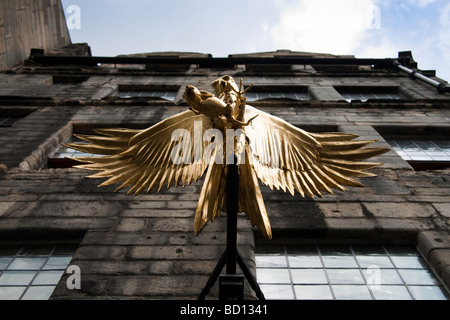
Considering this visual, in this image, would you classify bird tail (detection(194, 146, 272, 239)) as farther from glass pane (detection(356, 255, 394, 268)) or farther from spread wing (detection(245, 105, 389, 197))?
glass pane (detection(356, 255, 394, 268))

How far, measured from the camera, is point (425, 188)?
Result: 18.0ft

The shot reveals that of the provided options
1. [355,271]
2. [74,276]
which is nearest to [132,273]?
[74,276]

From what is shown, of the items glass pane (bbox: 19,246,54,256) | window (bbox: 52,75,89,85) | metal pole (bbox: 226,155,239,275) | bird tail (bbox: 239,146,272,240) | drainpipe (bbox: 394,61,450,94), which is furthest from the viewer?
window (bbox: 52,75,89,85)

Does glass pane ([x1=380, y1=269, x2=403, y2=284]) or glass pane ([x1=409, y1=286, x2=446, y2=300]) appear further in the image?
glass pane ([x1=380, y1=269, x2=403, y2=284])

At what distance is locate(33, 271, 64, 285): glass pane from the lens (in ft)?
13.3

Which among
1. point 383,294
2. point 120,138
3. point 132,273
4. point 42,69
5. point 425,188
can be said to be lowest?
point 383,294

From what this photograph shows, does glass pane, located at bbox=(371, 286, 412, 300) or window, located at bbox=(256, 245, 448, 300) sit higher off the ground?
window, located at bbox=(256, 245, 448, 300)

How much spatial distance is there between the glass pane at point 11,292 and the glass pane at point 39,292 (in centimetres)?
9

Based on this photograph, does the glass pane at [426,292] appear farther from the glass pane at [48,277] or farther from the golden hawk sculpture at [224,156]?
the glass pane at [48,277]

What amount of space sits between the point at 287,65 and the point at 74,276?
14.4 m

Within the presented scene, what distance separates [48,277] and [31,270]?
29 cm

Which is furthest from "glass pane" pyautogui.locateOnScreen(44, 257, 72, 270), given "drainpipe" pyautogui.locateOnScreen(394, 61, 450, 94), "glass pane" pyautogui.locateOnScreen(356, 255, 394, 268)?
"drainpipe" pyautogui.locateOnScreen(394, 61, 450, 94)

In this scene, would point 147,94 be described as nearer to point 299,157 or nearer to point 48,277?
point 48,277
